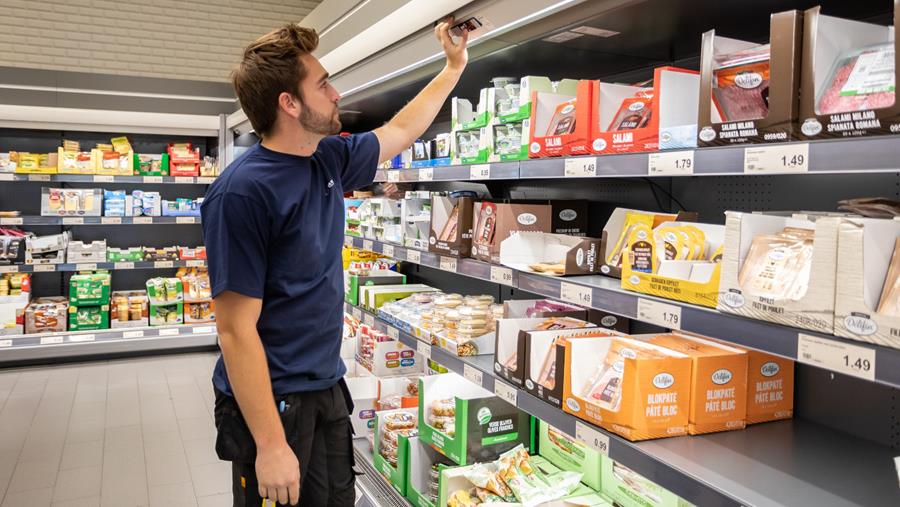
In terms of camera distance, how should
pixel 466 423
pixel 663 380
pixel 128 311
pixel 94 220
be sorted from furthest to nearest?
1. pixel 128 311
2. pixel 94 220
3. pixel 466 423
4. pixel 663 380

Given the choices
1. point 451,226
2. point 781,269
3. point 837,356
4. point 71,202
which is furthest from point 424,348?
point 71,202

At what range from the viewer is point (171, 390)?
18.7 ft

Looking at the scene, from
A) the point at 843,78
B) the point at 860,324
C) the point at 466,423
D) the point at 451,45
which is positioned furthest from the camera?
the point at 466,423

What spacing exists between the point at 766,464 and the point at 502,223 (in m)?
1.23

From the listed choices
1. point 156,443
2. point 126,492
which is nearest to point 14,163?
point 156,443

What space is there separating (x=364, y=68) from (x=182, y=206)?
478 centimetres

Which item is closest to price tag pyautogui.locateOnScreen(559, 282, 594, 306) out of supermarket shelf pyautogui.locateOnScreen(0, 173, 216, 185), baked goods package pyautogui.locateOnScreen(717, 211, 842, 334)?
baked goods package pyautogui.locateOnScreen(717, 211, 842, 334)

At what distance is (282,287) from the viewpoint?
187 cm

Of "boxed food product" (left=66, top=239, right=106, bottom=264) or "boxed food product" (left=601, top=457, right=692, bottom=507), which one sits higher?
"boxed food product" (left=66, top=239, right=106, bottom=264)

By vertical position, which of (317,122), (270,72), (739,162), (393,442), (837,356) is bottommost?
(393,442)

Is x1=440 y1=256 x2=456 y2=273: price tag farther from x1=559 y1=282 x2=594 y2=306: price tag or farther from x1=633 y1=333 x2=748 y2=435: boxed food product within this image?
x1=633 y1=333 x2=748 y2=435: boxed food product

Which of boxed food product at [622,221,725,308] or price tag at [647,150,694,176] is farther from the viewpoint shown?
boxed food product at [622,221,725,308]

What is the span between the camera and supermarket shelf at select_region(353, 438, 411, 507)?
3.05 metres

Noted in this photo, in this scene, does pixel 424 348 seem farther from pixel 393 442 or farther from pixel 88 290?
pixel 88 290
